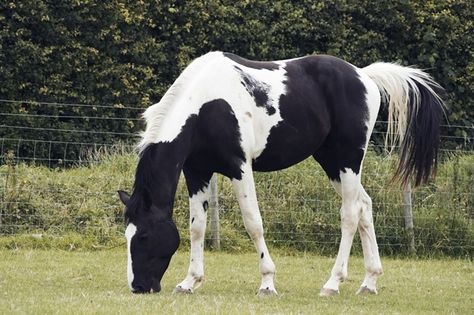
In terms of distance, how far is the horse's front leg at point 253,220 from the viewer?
908 cm

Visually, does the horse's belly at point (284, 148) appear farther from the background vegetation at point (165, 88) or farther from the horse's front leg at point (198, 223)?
the background vegetation at point (165, 88)

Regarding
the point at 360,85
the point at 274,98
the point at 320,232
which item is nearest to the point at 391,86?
the point at 360,85

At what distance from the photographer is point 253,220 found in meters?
9.16

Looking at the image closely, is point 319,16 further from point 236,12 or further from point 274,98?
point 274,98

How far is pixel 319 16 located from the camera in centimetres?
1706

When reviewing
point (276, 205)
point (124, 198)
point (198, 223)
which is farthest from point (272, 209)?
point (124, 198)

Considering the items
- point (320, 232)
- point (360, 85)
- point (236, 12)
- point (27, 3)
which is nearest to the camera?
point (360, 85)

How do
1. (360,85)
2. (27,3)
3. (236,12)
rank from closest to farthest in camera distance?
(360,85), (27,3), (236,12)

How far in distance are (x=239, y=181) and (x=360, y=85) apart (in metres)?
1.63

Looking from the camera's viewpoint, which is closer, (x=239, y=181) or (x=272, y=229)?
(x=239, y=181)

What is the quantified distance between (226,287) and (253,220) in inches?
37.1

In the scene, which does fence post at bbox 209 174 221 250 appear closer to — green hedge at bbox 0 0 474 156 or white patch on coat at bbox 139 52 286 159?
green hedge at bbox 0 0 474 156

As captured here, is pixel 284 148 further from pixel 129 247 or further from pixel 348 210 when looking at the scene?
pixel 129 247

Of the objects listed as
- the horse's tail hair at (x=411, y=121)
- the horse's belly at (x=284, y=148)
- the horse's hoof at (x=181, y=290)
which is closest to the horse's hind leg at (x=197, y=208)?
the horse's hoof at (x=181, y=290)
